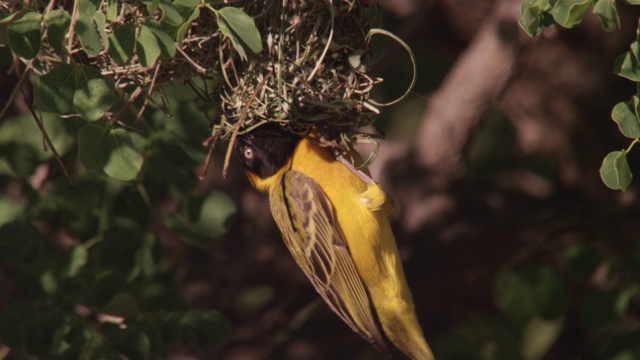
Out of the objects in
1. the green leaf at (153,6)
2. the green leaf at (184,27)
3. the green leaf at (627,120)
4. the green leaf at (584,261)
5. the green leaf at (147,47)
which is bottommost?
the green leaf at (584,261)

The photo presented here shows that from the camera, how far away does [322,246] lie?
8.53 ft

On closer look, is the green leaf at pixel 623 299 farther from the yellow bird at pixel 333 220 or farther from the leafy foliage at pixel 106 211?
the leafy foliage at pixel 106 211

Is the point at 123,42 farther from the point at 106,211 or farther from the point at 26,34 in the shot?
A: the point at 106,211

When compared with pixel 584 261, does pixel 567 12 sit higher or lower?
higher

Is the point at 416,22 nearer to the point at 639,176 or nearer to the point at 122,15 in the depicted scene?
the point at 639,176

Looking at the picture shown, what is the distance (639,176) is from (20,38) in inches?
126

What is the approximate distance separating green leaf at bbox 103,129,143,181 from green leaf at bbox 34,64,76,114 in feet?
0.47

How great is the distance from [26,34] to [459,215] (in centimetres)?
263

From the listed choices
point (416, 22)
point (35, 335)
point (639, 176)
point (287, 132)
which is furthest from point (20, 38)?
point (639, 176)

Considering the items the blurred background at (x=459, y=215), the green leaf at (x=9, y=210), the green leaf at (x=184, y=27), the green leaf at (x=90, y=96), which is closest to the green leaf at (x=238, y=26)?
the green leaf at (x=184, y=27)

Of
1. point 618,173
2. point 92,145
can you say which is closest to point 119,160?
point 92,145

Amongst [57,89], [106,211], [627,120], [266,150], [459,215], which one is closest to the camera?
[627,120]

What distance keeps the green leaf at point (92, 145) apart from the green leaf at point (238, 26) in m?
0.37

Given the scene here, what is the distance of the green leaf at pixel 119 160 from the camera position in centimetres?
213
